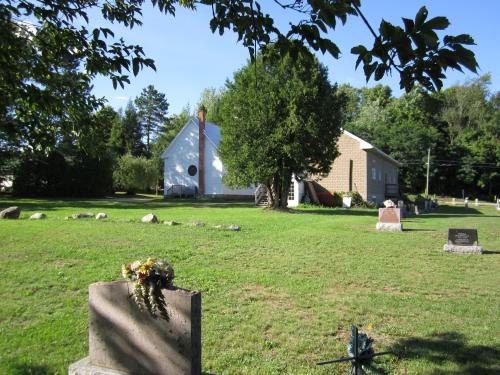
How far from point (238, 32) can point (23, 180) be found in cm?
4035

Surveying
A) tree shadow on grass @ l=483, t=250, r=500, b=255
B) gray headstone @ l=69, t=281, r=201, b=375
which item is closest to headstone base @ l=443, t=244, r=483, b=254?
tree shadow on grass @ l=483, t=250, r=500, b=255

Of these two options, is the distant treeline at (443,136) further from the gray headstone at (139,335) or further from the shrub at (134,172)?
the gray headstone at (139,335)

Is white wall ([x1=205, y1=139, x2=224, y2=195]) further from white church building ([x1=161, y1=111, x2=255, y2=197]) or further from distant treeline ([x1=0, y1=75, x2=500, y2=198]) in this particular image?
distant treeline ([x1=0, y1=75, x2=500, y2=198])

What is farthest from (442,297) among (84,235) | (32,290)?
(84,235)

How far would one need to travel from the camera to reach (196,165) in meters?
43.7

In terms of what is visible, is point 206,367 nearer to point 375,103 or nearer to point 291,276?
point 291,276

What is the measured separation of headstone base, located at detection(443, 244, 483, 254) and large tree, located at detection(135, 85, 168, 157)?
68.1m

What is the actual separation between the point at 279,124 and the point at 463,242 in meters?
14.9

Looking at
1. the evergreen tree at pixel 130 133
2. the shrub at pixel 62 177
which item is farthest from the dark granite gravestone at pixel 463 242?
the evergreen tree at pixel 130 133

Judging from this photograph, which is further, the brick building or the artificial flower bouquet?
the brick building

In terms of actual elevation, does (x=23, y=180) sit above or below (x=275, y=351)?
above

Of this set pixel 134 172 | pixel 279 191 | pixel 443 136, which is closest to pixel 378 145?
pixel 443 136

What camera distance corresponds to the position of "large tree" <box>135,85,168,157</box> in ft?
251

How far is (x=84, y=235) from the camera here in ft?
40.6
